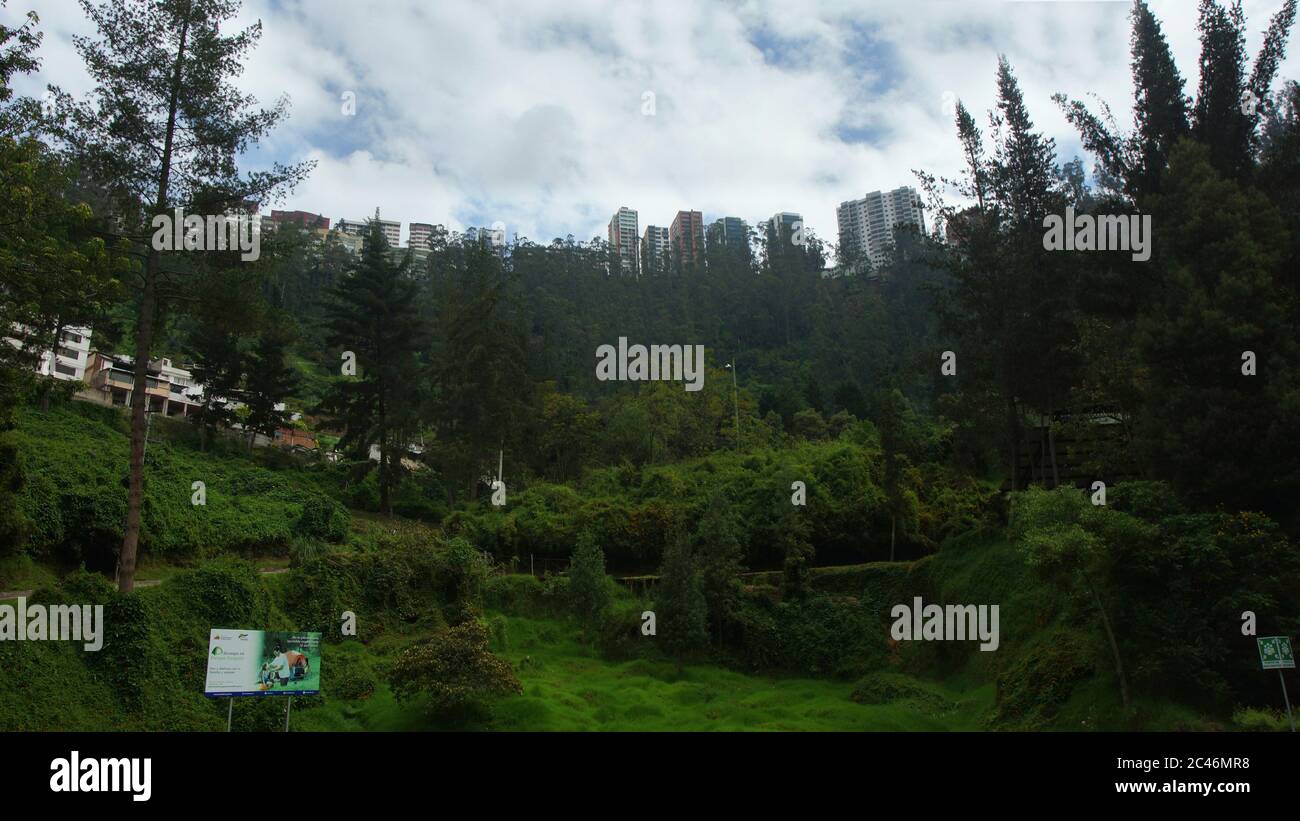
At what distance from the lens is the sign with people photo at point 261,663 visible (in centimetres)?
1274

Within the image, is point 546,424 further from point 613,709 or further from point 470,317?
point 613,709

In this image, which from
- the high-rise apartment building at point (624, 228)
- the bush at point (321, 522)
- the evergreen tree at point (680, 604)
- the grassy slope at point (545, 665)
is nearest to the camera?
the grassy slope at point (545, 665)

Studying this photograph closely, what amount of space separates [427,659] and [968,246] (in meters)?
19.1

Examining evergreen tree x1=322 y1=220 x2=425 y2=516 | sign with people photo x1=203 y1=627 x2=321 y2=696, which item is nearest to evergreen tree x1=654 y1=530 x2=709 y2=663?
sign with people photo x1=203 y1=627 x2=321 y2=696

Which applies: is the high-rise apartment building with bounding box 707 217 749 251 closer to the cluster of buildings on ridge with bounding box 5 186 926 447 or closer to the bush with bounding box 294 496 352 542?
the cluster of buildings on ridge with bounding box 5 186 926 447

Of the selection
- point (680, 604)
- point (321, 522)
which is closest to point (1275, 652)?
point (680, 604)

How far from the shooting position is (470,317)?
122 feet

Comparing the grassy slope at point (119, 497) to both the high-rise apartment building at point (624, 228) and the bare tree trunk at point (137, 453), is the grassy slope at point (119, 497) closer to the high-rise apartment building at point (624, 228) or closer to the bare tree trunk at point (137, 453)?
the bare tree trunk at point (137, 453)

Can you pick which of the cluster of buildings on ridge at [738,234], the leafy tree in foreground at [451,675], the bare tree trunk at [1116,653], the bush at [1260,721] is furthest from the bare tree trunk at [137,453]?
the cluster of buildings on ridge at [738,234]

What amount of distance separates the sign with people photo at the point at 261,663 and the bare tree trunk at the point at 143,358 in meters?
3.43

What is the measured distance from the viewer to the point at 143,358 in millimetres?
15711

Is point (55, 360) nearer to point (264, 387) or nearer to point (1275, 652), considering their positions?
point (264, 387)

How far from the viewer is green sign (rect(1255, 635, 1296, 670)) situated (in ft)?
36.0
